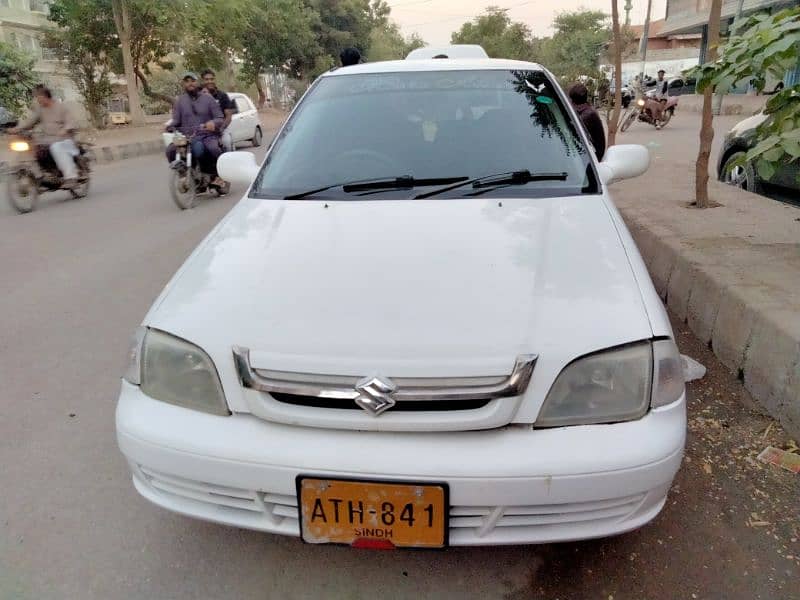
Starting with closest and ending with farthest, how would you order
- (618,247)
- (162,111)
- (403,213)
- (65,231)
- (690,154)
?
(618,247), (403,213), (65,231), (690,154), (162,111)

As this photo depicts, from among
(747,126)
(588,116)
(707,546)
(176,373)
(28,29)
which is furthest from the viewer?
(28,29)

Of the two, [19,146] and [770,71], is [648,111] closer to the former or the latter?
[19,146]

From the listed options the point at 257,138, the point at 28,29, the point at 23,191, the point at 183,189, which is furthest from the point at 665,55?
the point at 23,191

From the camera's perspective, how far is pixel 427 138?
114 inches

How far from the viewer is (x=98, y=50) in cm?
2142

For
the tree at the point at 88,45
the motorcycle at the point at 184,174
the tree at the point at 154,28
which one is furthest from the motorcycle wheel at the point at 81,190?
the tree at the point at 88,45

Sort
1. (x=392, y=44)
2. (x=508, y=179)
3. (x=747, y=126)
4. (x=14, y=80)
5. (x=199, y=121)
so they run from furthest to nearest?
(x=392, y=44)
(x=14, y=80)
(x=199, y=121)
(x=747, y=126)
(x=508, y=179)

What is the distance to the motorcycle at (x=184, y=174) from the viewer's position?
804 centimetres

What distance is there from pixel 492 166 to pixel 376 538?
1.61 metres

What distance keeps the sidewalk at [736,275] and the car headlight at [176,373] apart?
230 centimetres

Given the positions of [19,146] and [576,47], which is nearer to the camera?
[19,146]

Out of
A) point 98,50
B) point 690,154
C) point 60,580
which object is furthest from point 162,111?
point 60,580

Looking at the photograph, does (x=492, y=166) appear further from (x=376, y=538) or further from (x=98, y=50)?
(x=98, y=50)

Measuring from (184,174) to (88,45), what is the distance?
16241 mm
